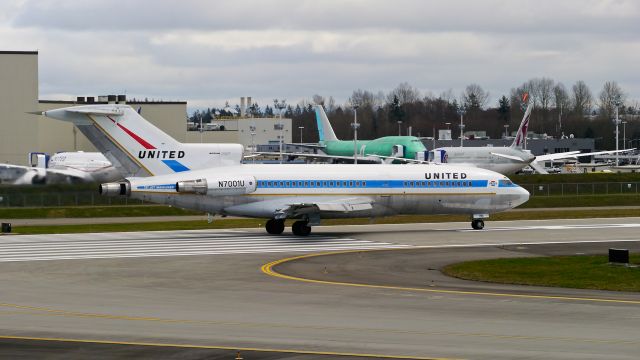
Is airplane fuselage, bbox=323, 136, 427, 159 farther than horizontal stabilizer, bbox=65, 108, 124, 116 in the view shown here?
Yes

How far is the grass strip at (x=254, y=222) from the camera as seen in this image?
59.2 metres

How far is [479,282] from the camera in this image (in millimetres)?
34312

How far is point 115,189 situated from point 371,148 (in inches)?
3390

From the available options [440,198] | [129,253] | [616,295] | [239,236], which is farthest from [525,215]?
[616,295]

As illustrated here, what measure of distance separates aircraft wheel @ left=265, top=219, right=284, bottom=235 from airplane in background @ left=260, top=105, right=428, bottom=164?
63.0 m

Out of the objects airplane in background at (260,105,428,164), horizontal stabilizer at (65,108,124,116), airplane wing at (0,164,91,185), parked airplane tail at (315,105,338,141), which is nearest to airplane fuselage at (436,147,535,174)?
airplane in background at (260,105,428,164)

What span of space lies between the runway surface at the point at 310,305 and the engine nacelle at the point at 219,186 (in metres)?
3.49

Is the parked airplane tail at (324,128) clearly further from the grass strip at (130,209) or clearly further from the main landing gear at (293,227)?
the main landing gear at (293,227)

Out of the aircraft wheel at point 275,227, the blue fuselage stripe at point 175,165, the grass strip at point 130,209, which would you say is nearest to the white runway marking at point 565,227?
the aircraft wheel at point 275,227

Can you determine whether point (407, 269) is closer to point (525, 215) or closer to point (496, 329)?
point (496, 329)

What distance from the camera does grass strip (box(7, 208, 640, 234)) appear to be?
194 ft

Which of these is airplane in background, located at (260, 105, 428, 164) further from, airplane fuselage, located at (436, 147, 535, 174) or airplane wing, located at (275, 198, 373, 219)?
airplane wing, located at (275, 198, 373, 219)

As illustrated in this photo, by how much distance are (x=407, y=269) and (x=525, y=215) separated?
3333 cm

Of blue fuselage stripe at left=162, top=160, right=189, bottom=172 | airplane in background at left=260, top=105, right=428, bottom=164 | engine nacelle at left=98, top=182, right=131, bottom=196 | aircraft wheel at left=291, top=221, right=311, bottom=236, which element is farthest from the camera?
airplane in background at left=260, top=105, right=428, bottom=164
